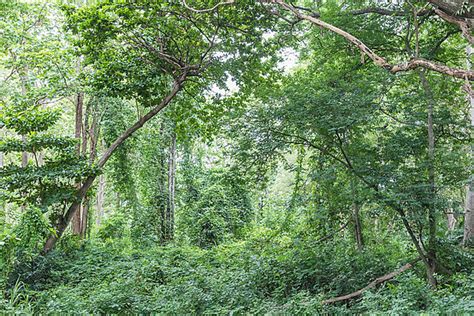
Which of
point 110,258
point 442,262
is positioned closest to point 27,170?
point 110,258

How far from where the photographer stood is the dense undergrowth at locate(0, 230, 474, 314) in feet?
15.5

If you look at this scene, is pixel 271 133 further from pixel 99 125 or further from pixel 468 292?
pixel 99 125

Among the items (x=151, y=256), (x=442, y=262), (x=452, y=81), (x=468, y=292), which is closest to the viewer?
(x=468, y=292)

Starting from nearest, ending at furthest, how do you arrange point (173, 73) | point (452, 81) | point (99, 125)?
point (452, 81) → point (173, 73) → point (99, 125)

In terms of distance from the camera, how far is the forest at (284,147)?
17.3ft

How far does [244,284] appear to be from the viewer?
6531 mm

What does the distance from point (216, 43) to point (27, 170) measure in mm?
4722

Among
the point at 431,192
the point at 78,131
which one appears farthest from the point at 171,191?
the point at 431,192

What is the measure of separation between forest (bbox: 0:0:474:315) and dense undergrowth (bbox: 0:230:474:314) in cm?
4

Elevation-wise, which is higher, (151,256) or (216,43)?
(216,43)

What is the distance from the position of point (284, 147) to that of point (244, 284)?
7.91 feet

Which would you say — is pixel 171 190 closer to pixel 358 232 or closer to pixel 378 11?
pixel 358 232

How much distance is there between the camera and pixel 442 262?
18.4 ft

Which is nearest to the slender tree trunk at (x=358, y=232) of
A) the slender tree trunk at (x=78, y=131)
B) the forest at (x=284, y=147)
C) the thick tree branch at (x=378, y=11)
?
the forest at (x=284, y=147)
